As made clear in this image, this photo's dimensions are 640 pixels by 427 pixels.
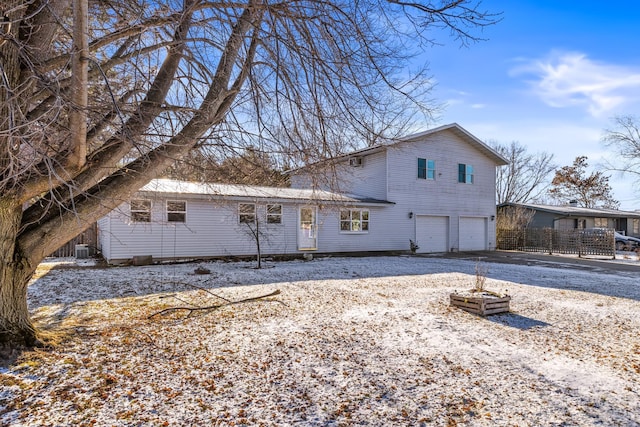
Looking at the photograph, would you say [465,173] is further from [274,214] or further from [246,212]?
[246,212]

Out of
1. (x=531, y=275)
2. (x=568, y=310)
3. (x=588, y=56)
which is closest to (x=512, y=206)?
(x=531, y=275)

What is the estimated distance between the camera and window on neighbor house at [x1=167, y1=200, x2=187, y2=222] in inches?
512

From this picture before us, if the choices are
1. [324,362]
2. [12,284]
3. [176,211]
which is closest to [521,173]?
[176,211]

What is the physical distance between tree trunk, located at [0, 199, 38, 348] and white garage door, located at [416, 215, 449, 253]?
16.7 metres

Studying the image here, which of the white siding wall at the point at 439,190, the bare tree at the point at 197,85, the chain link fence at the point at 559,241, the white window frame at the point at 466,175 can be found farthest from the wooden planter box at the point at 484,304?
the chain link fence at the point at 559,241

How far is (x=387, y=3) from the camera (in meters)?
4.54

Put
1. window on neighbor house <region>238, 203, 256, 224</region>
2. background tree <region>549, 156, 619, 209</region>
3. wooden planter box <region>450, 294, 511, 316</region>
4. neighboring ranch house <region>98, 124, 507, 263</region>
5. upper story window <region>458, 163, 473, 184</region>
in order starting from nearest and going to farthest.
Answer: wooden planter box <region>450, 294, 511, 316</region>, neighboring ranch house <region>98, 124, 507, 263</region>, window on neighbor house <region>238, 203, 256, 224</region>, upper story window <region>458, 163, 473, 184</region>, background tree <region>549, 156, 619, 209</region>

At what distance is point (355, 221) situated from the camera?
1702cm

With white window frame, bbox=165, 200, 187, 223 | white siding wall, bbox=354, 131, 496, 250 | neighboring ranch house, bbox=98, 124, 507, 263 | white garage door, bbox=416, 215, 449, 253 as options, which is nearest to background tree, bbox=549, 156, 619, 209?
neighboring ranch house, bbox=98, 124, 507, 263

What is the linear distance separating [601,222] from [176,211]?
31187mm

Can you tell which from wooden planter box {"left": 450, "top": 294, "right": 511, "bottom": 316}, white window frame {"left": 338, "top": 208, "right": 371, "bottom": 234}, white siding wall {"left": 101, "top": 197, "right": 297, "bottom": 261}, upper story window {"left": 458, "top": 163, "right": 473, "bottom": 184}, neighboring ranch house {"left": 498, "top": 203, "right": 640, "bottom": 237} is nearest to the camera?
wooden planter box {"left": 450, "top": 294, "right": 511, "bottom": 316}

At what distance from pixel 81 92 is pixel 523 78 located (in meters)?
9.09

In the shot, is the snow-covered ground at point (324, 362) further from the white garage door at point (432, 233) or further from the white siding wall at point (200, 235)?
the white garage door at point (432, 233)

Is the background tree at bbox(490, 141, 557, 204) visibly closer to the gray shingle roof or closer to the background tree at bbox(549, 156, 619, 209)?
the background tree at bbox(549, 156, 619, 209)
